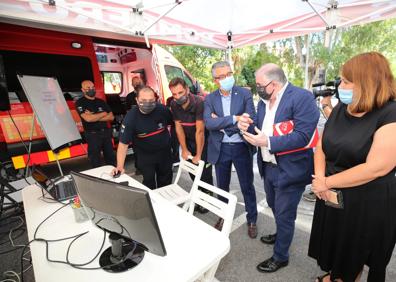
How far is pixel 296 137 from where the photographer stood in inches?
65.4

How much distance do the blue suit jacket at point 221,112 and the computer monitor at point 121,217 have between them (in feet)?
4.42

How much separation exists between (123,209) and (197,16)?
3490 millimetres

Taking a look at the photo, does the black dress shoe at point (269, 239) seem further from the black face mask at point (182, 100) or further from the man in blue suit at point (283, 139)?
the black face mask at point (182, 100)

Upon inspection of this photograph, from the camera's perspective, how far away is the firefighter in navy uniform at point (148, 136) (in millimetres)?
2400

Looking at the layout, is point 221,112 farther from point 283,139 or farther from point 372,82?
point 372,82

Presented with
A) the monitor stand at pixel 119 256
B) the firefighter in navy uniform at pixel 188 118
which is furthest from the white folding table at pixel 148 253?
the firefighter in navy uniform at pixel 188 118

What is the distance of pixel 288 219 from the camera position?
1854 mm

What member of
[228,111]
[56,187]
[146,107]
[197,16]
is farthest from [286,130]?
[197,16]

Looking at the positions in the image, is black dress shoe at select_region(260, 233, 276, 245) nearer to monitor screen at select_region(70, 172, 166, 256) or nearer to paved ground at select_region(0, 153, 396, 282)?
paved ground at select_region(0, 153, 396, 282)

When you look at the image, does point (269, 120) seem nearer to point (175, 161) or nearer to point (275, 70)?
point (275, 70)

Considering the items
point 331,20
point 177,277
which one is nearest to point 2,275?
point 177,277

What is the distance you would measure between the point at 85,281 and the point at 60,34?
3992mm

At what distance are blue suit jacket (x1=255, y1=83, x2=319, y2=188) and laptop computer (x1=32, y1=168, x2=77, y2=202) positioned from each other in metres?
1.63

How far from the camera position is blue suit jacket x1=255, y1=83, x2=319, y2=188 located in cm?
167
